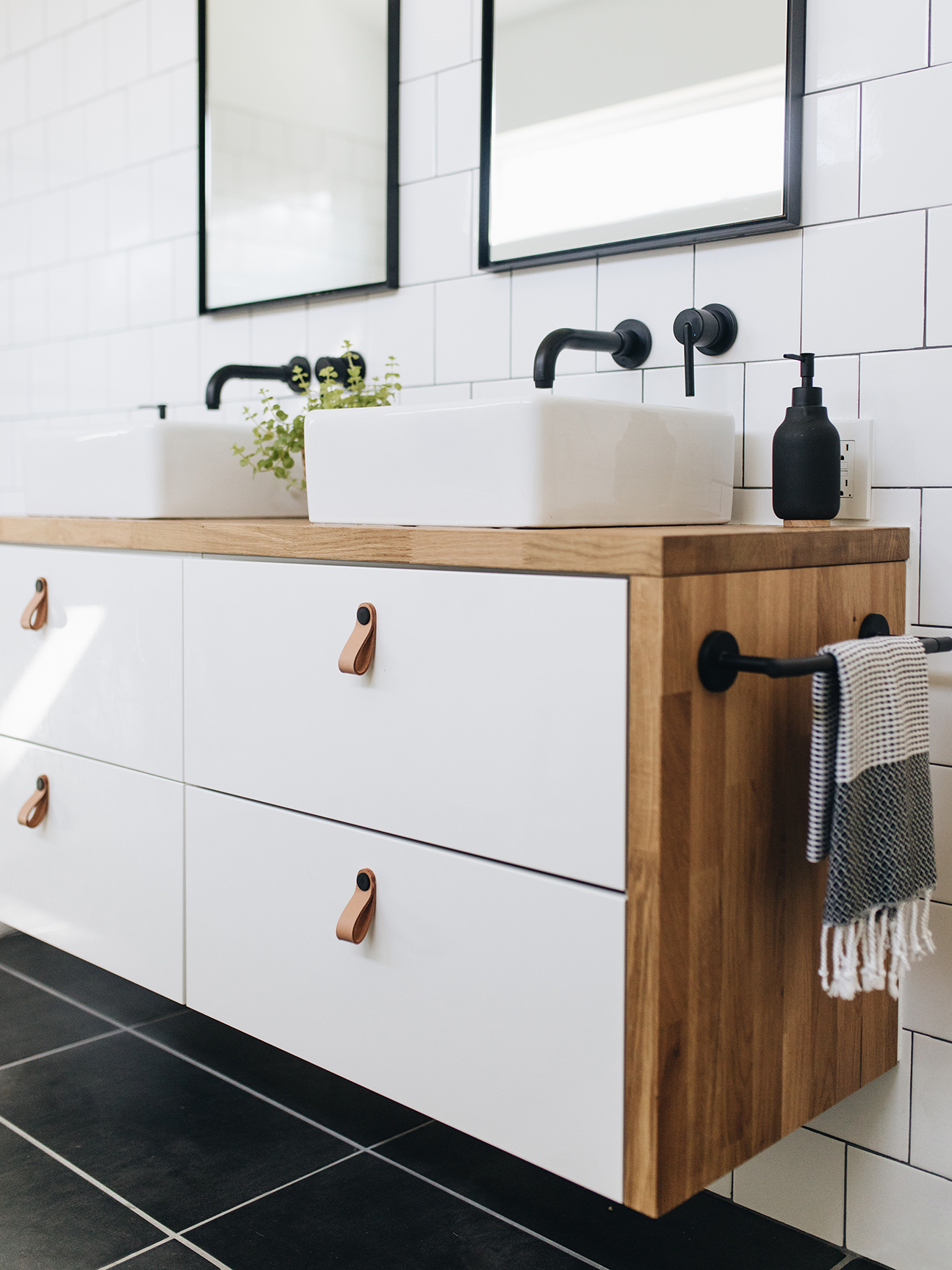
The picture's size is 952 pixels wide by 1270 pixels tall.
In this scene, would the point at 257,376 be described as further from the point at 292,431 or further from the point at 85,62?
the point at 85,62

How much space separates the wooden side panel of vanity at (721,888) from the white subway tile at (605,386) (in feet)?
1.56

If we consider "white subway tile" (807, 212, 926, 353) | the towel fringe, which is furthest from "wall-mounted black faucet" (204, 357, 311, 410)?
the towel fringe

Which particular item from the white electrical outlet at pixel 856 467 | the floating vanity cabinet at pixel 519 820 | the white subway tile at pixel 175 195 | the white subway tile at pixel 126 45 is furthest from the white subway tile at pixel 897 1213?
the white subway tile at pixel 126 45

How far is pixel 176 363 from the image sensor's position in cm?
232

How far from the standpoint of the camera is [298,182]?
206 cm

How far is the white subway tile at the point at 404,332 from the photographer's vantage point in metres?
1.88

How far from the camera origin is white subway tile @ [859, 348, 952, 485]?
1.33m

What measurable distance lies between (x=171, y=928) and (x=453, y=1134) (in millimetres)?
561

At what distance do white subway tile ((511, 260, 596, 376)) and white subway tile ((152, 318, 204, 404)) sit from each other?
789mm

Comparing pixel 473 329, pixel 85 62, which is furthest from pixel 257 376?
pixel 85 62

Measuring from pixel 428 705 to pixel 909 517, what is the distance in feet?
2.01

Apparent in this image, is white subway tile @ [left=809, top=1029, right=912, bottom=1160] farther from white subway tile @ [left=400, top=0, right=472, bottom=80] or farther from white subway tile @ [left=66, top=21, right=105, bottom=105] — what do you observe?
white subway tile @ [left=66, top=21, right=105, bottom=105]

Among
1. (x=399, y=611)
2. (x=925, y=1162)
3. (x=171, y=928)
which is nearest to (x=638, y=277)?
(x=399, y=611)

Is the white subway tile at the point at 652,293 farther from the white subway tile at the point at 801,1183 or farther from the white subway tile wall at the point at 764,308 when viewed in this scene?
the white subway tile at the point at 801,1183
